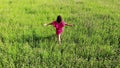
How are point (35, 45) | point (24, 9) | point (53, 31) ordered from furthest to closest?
point (24, 9), point (53, 31), point (35, 45)

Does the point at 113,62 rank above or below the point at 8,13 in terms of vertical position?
below

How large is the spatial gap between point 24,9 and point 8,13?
116cm

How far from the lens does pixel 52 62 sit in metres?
6.52

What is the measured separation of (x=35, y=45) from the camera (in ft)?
24.9

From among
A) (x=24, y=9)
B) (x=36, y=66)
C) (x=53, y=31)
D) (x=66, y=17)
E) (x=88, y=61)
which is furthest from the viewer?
(x=24, y=9)

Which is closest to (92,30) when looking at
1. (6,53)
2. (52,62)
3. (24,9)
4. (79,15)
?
(79,15)

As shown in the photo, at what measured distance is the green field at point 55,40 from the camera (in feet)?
21.5

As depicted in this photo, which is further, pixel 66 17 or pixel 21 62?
pixel 66 17

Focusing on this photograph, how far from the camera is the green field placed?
656cm

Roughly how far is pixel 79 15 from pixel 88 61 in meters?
4.61

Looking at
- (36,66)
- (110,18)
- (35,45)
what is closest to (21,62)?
(36,66)

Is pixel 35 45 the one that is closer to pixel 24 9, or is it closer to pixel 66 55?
→ pixel 66 55

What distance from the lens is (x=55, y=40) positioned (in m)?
7.90

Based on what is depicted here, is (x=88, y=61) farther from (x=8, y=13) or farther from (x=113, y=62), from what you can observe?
(x=8, y=13)
